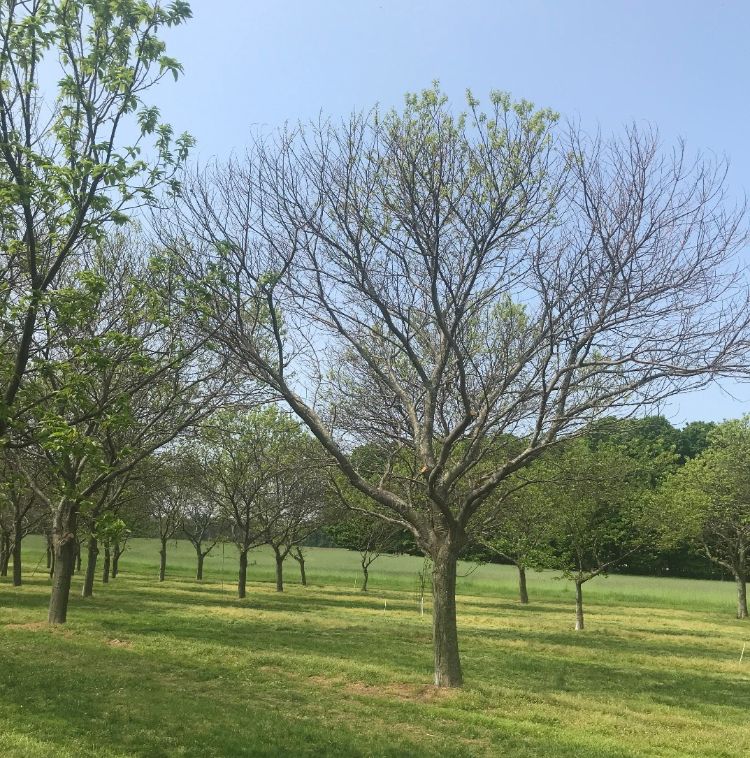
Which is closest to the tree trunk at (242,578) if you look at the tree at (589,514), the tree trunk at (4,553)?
the tree trunk at (4,553)

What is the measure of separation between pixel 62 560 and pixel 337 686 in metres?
8.70

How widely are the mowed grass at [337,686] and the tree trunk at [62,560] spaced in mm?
539

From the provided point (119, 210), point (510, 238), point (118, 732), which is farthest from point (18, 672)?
point (510, 238)

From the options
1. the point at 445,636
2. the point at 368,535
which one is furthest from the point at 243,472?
the point at 445,636

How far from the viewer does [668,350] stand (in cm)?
998

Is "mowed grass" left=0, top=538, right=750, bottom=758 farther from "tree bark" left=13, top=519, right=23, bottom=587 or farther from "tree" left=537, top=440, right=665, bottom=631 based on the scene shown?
"tree bark" left=13, top=519, right=23, bottom=587

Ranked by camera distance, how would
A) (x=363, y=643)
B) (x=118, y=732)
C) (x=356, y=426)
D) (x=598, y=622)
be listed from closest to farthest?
(x=118, y=732) → (x=356, y=426) → (x=363, y=643) → (x=598, y=622)

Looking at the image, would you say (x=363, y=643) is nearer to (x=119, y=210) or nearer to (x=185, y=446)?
(x=119, y=210)

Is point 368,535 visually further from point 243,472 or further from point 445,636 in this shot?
point 445,636

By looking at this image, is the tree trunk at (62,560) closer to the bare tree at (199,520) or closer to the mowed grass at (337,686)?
the mowed grass at (337,686)

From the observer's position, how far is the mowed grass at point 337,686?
25.4 ft

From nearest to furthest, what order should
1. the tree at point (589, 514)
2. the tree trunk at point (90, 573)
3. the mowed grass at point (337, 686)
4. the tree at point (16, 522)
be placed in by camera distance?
the mowed grass at point (337, 686) → the tree at point (589, 514) → the tree trunk at point (90, 573) → the tree at point (16, 522)

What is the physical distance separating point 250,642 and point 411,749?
8526 millimetres

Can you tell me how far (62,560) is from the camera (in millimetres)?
16234
